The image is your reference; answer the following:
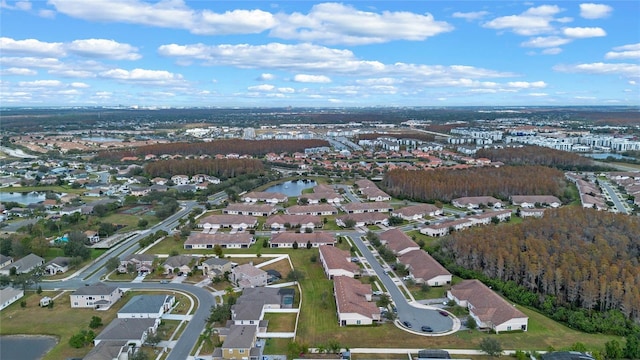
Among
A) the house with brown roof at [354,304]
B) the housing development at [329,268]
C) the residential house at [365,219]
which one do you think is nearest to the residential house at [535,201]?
the housing development at [329,268]

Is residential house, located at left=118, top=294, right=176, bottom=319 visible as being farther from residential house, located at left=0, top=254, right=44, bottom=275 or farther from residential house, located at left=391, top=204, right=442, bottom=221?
residential house, located at left=391, top=204, right=442, bottom=221

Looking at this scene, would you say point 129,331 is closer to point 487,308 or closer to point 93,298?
point 93,298

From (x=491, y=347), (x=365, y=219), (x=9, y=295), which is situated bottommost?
(x=9, y=295)

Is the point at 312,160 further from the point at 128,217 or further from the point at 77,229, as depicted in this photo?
the point at 77,229

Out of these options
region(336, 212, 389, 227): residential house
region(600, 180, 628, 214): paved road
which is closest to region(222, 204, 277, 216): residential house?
Answer: region(336, 212, 389, 227): residential house

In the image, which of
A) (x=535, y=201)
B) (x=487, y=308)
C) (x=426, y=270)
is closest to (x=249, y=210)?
(x=426, y=270)

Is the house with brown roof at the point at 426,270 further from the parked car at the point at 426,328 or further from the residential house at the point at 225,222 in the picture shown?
the residential house at the point at 225,222
